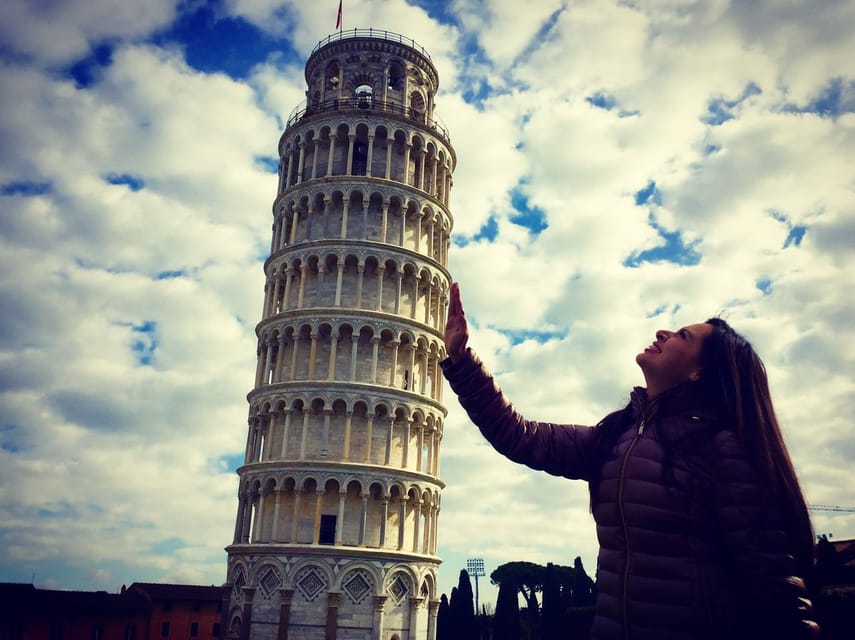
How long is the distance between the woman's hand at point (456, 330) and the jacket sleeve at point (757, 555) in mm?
1669

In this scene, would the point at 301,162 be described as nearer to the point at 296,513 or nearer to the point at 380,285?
the point at 380,285

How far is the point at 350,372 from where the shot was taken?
38375 mm

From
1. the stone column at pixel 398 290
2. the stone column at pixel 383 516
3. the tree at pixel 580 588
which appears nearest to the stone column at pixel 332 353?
the stone column at pixel 398 290

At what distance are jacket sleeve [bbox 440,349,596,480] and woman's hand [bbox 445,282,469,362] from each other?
61 millimetres

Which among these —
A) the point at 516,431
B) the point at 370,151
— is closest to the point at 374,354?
the point at 370,151

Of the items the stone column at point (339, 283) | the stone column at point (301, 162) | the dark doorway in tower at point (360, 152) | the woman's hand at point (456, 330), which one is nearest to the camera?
the woman's hand at point (456, 330)

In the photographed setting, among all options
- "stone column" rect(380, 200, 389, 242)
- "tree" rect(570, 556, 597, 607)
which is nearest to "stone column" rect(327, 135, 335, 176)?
"stone column" rect(380, 200, 389, 242)

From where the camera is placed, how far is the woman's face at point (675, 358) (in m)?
4.65

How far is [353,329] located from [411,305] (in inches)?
158

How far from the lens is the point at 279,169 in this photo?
152 feet

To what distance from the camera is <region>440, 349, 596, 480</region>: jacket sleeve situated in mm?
4848

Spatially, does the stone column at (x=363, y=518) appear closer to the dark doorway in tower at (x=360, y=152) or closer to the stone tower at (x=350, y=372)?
the stone tower at (x=350, y=372)

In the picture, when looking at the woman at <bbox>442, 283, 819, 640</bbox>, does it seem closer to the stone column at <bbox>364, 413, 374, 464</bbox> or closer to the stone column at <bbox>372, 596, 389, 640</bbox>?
the stone column at <bbox>372, 596, 389, 640</bbox>

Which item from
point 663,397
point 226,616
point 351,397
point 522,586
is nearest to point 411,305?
point 351,397
